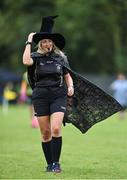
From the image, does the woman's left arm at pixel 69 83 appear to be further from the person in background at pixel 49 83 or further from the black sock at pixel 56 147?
the black sock at pixel 56 147

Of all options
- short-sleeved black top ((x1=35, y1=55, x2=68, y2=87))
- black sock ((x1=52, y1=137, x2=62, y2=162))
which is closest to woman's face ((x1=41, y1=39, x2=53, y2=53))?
short-sleeved black top ((x1=35, y1=55, x2=68, y2=87))

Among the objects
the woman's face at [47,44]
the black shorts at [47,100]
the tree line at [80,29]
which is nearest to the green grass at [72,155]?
the black shorts at [47,100]

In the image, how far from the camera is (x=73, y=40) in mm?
56469

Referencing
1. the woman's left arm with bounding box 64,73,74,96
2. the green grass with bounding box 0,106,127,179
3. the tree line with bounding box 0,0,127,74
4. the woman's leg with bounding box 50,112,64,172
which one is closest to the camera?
the woman's leg with bounding box 50,112,64,172

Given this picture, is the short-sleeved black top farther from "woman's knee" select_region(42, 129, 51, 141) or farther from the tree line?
the tree line

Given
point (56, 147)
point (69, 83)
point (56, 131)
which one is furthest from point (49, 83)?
point (56, 147)

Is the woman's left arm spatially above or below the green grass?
above

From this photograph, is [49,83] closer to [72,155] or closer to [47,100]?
[47,100]

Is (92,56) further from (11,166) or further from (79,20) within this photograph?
(11,166)

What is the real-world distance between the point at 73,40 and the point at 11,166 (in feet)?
146

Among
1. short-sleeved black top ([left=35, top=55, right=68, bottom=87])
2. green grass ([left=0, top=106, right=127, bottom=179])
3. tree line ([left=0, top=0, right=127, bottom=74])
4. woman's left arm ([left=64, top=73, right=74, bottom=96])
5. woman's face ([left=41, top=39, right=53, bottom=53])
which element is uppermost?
woman's face ([left=41, top=39, right=53, bottom=53])

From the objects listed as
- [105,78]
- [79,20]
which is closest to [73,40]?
[79,20]

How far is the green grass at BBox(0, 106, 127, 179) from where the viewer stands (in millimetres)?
11414

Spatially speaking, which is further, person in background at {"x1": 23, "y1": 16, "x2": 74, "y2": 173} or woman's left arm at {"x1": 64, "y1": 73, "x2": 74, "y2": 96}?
woman's left arm at {"x1": 64, "y1": 73, "x2": 74, "y2": 96}
